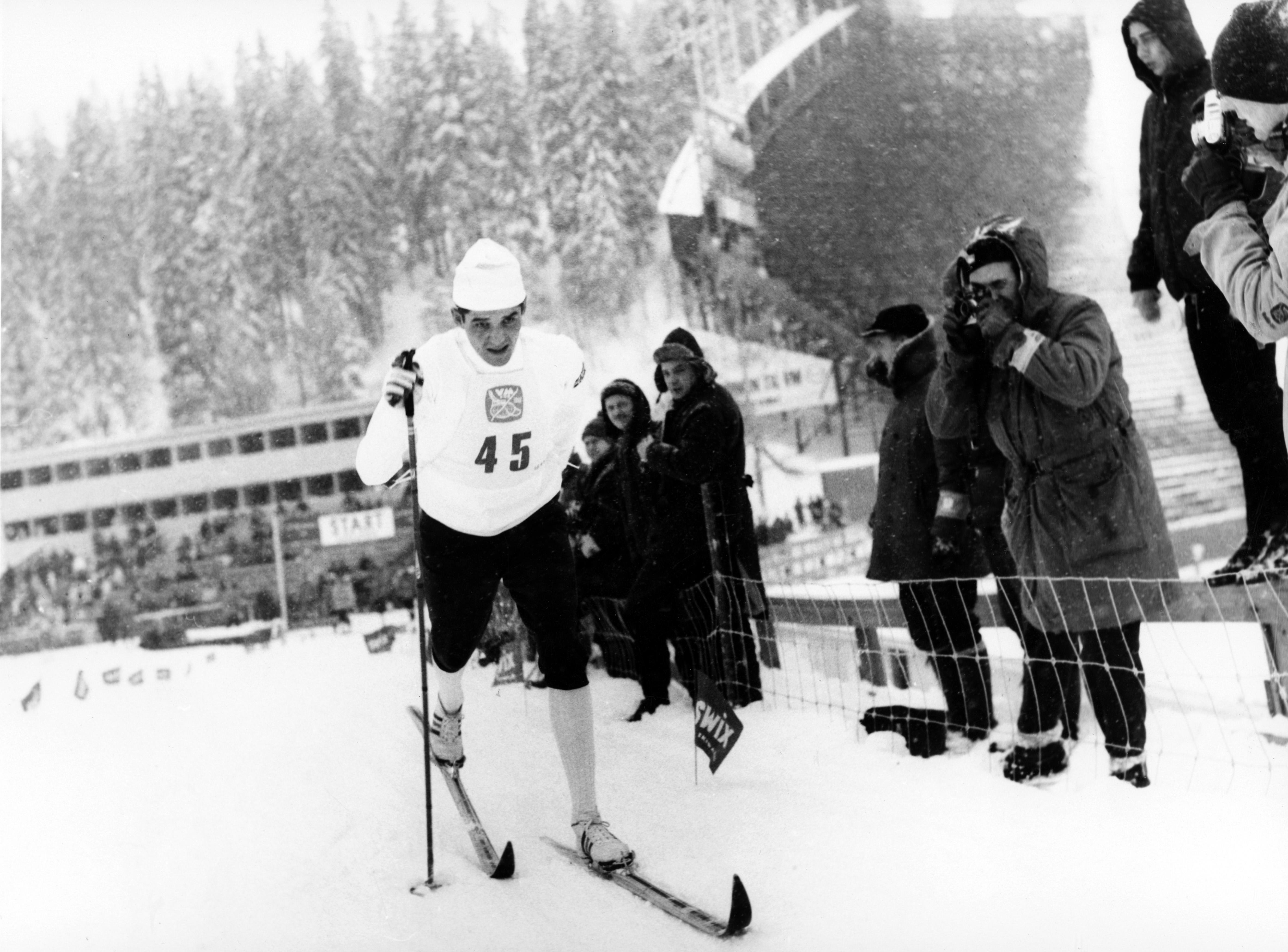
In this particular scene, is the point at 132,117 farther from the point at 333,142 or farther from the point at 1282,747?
the point at 1282,747

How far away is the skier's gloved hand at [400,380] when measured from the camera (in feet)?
7.09

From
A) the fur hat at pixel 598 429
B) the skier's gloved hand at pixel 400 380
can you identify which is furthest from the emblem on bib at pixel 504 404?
the fur hat at pixel 598 429

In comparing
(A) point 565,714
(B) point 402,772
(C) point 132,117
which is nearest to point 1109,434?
(A) point 565,714

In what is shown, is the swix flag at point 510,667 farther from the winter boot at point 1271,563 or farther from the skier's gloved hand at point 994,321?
the winter boot at point 1271,563

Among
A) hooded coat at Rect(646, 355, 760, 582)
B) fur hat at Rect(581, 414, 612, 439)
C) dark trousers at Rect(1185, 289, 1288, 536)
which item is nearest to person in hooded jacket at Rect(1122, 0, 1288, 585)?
dark trousers at Rect(1185, 289, 1288, 536)

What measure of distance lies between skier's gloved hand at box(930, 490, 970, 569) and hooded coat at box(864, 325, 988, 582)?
22 mm

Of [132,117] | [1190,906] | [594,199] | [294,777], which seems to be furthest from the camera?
[594,199]

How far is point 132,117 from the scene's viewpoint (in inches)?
121

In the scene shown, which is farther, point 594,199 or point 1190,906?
point 594,199

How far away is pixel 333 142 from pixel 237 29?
465 mm

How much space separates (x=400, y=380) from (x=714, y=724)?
1031 mm

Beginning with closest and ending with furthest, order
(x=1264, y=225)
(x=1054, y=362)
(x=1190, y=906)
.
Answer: (x=1264, y=225) < (x=1190, y=906) < (x=1054, y=362)

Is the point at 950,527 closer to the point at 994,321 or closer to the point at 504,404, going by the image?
the point at 994,321

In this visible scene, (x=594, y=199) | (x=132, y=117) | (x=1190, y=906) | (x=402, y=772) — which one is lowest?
(x=1190, y=906)
